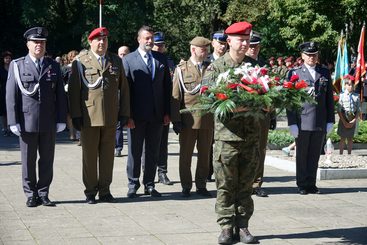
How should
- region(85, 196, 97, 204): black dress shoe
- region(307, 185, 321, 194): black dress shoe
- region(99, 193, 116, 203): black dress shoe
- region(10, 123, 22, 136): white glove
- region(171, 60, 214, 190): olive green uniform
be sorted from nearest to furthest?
region(10, 123, 22, 136): white glove
region(85, 196, 97, 204): black dress shoe
region(99, 193, 116, 203): black dress shoe
region(171, 60, 214, 190): olive green uniform
region(307, 185, 321, 194): black dress shoe

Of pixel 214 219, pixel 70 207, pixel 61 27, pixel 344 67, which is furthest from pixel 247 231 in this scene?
pixel 61 27

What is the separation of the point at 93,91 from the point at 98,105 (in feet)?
0.65

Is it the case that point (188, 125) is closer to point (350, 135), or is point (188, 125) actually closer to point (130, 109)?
point (130, 109)

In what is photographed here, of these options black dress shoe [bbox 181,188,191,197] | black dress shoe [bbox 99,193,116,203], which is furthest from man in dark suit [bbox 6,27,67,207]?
black dress shoe [bbox 181,188,191,197]

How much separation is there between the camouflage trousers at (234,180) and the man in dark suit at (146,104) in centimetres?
256

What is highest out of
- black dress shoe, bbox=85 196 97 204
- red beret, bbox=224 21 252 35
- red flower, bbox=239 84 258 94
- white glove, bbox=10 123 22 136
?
red beret, bbox=224 21 252 35

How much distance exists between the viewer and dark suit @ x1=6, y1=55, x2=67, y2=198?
9.23m

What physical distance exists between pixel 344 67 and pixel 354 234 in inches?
480

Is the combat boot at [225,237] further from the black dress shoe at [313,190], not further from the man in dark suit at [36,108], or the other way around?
the black dress shoe at [313,190]

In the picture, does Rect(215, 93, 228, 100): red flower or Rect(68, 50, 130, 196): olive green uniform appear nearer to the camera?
Rect(215, 93, 228, 100): red flower

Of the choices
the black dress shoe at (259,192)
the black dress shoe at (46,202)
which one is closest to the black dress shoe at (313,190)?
the black dress shoe at (259,192)

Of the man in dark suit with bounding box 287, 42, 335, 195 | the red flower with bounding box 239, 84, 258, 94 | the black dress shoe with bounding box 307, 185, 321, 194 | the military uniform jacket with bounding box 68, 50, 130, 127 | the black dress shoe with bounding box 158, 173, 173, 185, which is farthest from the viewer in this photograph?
the black dress shoe with bounding box 158, 173, 173, 185

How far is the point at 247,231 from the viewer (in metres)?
Answer: 7.64

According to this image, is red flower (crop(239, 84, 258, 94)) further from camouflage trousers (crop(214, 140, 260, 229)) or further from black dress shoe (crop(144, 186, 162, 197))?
black dress shoe (crop(144, 186, 162, 197))
